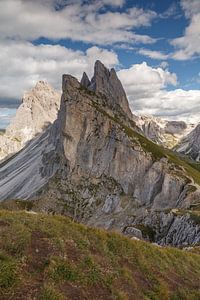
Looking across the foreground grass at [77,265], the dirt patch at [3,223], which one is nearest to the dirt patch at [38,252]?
the foreground grass at [77,265]

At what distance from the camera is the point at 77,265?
64.0 feet

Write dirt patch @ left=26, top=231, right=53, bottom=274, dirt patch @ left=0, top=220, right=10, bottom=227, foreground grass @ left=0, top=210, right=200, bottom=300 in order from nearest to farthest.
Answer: foreground grass @ left=0, top=210, right=200, bottom=300 < dirt patch @ left=26, top=231, right=53, bottom=274 < dirt patch @ left=0, top=220, right=10, bottom=227

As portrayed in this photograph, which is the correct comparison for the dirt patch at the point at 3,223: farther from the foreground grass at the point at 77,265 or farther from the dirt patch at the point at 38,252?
the dirt patch at the point at 38,252

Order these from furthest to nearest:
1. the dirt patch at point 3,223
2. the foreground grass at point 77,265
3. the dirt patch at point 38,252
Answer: the dirt patch at point 3,223
the dirt patch at point 38,252
the foreground grass at point 77,265

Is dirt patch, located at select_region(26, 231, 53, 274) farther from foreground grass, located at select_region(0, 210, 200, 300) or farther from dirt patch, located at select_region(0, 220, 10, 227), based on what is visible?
dirt patch, located at select_region(0, 220, 10, 227)

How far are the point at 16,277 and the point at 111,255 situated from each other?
7046mm

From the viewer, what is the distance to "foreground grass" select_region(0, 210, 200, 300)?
56.0 ft

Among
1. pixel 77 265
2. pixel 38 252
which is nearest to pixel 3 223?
pixel 38 252

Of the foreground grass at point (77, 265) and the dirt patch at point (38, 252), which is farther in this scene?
the dirt patch at point (38, 252)

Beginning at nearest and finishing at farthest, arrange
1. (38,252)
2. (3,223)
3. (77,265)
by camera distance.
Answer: (38,252)
(77,265)
(3,223)

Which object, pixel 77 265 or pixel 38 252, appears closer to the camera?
pixel 38 252

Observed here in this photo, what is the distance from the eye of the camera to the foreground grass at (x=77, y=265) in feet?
56.0

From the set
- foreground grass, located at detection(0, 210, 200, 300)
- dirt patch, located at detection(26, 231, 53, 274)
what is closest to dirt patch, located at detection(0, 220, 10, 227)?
foreground grass, located at detection(0, 210, 200, 300)

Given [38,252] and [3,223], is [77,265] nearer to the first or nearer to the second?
[38,252]
